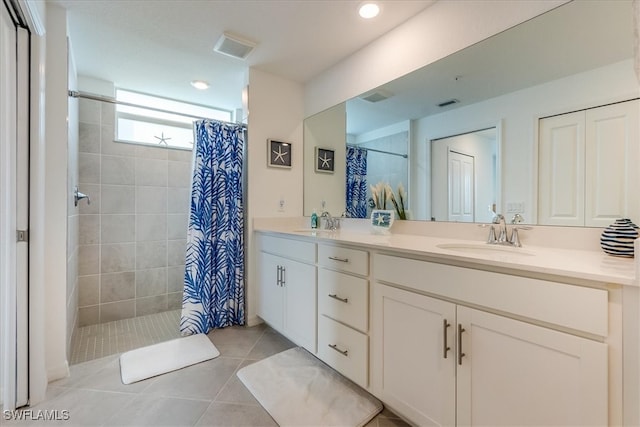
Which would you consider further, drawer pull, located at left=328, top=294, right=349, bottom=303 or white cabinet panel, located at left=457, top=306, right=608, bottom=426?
drawer pull, located at left=328, top=294, right=349, bottom=303

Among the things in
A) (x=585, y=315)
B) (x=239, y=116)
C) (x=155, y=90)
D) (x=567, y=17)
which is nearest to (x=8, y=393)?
(x=585, y=315)

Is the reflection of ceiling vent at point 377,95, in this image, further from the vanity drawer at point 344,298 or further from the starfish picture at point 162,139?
the starfish picture at point 162,139

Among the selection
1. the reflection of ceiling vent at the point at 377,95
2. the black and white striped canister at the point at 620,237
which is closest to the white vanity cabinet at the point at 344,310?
the black and white striped canister at the point at 620,237

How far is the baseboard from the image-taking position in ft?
5.29

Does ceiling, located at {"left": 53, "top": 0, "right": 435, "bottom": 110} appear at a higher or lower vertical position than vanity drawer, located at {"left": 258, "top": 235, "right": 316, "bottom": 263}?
higher

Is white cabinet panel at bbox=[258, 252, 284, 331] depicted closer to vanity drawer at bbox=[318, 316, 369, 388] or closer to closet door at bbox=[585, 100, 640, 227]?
vanity drawer at bbox=[318, 316, 369, 388]

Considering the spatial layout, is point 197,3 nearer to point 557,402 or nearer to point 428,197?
point 428,197

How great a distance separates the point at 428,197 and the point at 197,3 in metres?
1.83

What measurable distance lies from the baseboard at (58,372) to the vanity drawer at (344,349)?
4.94ft

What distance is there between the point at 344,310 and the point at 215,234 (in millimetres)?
1341

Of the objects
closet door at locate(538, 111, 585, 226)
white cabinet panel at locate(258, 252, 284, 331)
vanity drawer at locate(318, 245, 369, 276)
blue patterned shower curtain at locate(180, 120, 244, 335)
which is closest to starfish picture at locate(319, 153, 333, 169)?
blue patterned shower curtain at locate(180, 120, 244, 335)

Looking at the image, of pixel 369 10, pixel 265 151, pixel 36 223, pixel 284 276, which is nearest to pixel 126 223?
pixel 36 223

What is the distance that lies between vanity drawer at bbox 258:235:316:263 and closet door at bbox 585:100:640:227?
53.2 inches

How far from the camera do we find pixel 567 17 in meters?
1.24
